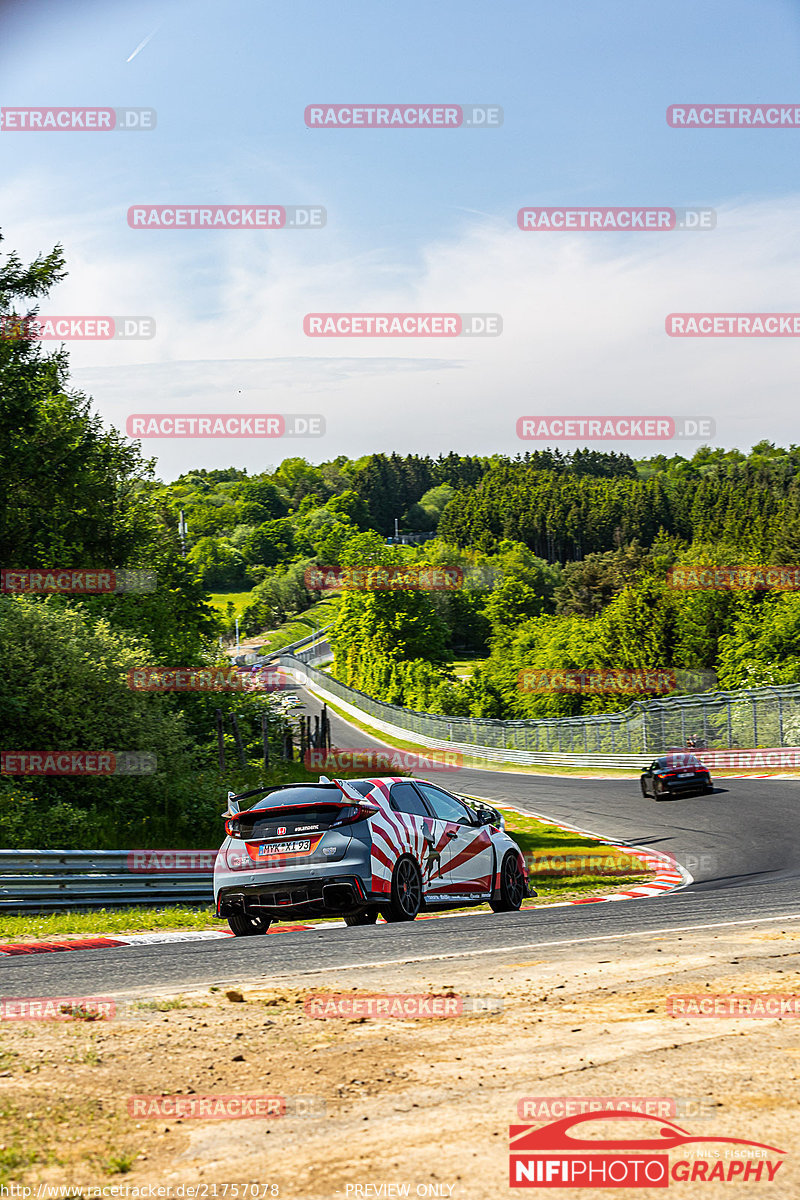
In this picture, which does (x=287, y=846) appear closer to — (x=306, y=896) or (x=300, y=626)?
(x=306, y=896)

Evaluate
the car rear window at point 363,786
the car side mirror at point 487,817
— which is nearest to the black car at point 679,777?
the car side mirror at point 487,817

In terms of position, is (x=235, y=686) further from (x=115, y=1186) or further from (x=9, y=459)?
(x=115, y=1186)

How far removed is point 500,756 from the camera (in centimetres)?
5947

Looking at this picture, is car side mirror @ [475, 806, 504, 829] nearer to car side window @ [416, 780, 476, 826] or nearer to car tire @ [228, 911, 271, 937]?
car side window @ [416, 780, 476, 826]

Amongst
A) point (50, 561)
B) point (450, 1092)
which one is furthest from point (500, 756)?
point (450, 1092)

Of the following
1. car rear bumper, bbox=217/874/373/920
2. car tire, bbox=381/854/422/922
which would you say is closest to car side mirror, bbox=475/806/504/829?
car tire, bbox=381/854/422/922

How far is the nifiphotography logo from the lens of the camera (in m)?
3.47

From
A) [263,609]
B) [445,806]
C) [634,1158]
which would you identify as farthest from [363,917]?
[263,609]

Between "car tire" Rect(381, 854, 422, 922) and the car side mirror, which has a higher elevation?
the car side mirror

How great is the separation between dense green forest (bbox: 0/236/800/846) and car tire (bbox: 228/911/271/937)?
7.60 m

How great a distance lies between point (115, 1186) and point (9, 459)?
30.1 meters

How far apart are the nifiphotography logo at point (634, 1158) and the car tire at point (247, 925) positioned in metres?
6.76

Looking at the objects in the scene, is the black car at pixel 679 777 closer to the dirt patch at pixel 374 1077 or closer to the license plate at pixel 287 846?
the license plate at pixel 287 846

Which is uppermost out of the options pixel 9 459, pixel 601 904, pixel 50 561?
pixel 9 459
